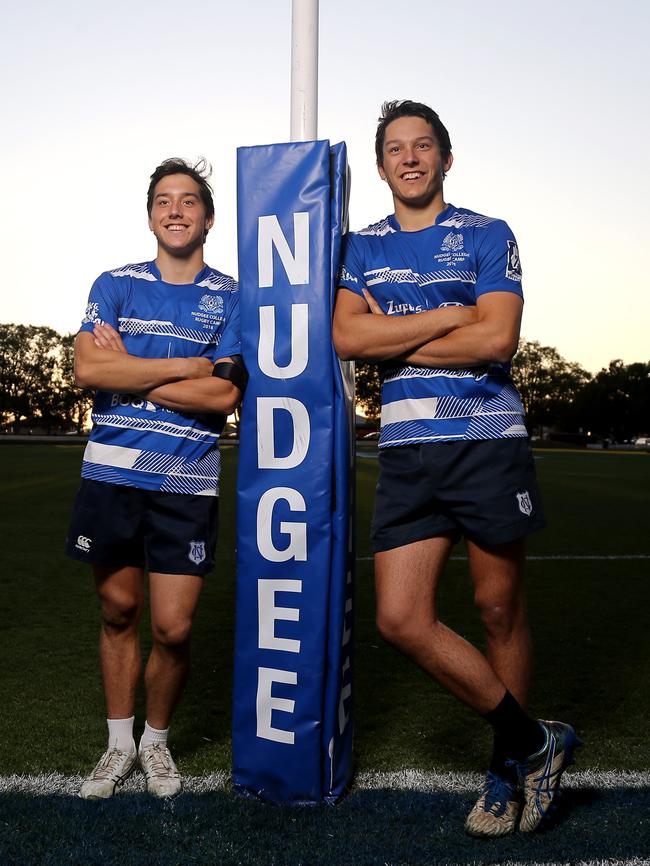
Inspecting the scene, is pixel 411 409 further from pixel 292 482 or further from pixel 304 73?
pixel 304 73

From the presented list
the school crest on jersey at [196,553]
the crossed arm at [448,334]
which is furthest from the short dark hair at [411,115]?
the school crest on jersey at [196,553]

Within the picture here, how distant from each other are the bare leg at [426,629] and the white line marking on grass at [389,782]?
0.44 metres

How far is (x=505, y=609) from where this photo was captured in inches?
114

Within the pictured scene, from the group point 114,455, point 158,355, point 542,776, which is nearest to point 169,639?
point 114,455

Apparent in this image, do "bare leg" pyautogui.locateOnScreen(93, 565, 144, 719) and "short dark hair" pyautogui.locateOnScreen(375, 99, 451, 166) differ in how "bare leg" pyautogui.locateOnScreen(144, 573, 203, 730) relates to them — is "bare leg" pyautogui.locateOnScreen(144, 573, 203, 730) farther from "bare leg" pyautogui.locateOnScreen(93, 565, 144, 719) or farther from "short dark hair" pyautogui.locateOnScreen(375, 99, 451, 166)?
"short dark hair" pyautogui.locateOnScreen(375, 99, 451, 166)

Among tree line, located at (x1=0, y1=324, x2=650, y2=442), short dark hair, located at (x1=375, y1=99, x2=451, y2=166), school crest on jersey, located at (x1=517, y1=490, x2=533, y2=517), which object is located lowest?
tree line, located at (x1=0, y1=324, x2=650, y2=442)

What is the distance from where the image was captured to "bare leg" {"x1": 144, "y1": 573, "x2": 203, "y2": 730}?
3.14 meters

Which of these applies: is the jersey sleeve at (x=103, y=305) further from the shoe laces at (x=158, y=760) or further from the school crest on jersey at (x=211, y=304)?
the shoe laces at (x=158, y=760)

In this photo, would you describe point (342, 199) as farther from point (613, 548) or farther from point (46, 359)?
point (46, 359)

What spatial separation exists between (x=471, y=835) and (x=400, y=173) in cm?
203

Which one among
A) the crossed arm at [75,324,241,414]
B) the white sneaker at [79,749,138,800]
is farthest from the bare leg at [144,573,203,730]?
the crossed arm at [75,324,241,414]

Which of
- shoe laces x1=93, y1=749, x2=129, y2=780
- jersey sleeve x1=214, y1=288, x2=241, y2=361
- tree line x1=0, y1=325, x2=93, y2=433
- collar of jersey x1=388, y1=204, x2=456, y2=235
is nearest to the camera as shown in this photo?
collar of jersey x1=388, y1=204, x2=456, y2=235

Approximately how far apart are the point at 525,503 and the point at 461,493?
202mm

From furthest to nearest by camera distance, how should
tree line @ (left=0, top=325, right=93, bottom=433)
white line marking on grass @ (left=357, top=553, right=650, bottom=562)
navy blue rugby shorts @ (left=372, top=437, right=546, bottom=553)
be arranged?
tree line @ (left=0, top=325, right=93, bottom=433) → white line marking on grass @ (left=357, top=553, right=650, bottom=562) → navy blue rugby shorts @ (left=372, top=437, right=546, bottom=553)
